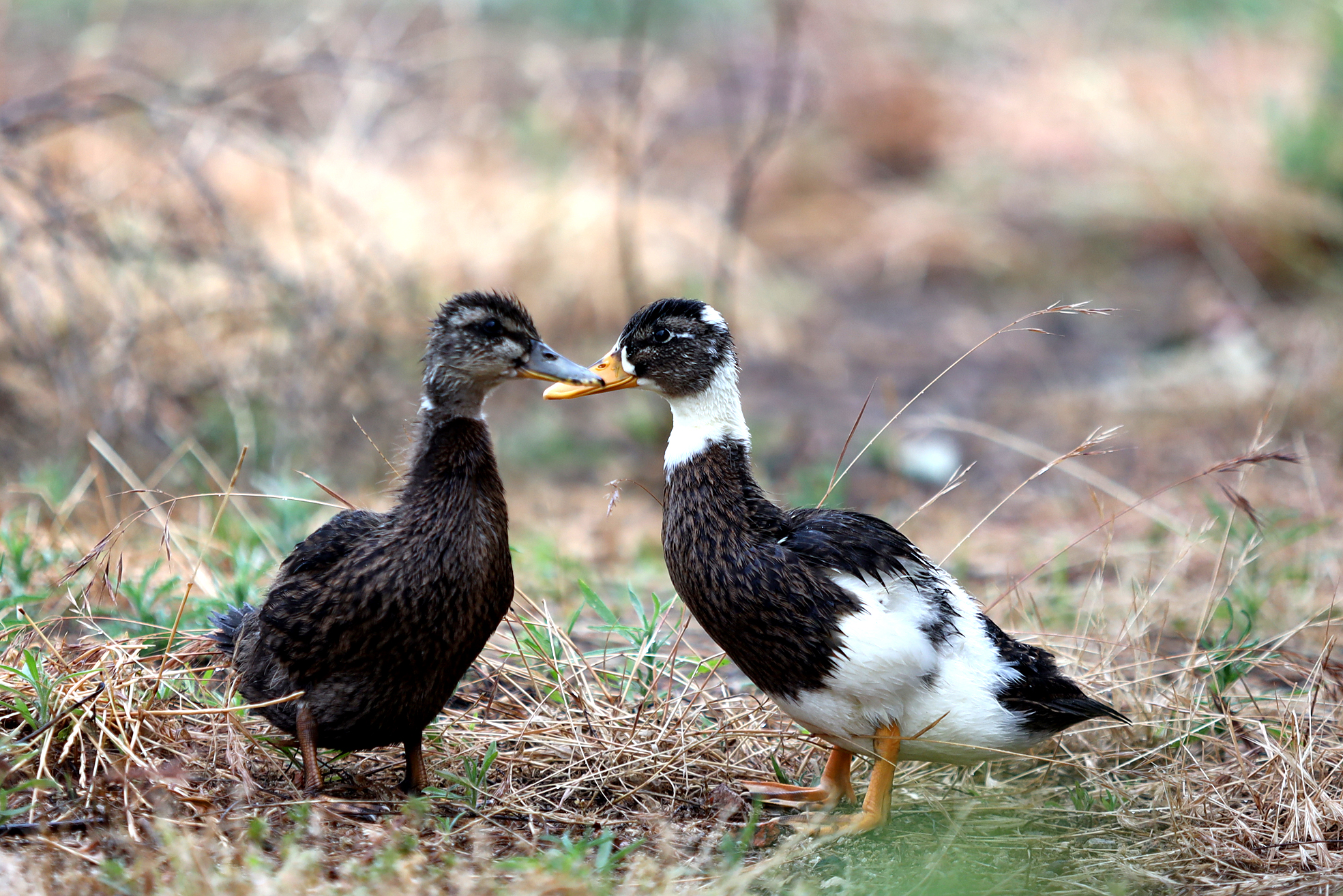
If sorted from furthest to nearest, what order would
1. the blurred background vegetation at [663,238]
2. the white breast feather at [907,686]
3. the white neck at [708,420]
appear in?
the blurred background vegetation at [663,238]
the white neck at [708,420]
the white breast feather at [907,686]

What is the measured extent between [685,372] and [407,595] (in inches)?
34.7

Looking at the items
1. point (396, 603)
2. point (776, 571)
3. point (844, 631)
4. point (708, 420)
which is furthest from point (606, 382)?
point (844, 631)

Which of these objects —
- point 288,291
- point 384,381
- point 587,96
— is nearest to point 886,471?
point 384,381

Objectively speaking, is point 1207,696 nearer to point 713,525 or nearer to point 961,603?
point 961,603

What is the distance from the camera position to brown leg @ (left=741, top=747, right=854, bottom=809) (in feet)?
10.1

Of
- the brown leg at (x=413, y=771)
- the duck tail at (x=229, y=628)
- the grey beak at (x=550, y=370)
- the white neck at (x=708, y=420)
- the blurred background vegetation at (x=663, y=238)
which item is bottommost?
the brown leg at (x=413, y=771)

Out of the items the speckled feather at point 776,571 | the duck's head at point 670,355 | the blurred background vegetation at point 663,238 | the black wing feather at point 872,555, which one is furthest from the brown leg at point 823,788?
the blurred background vegetation at point 663,238

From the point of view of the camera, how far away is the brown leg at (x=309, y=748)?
2871 millimetres

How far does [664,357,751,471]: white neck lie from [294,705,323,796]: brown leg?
3.42 feet

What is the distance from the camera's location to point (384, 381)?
21.9 ft

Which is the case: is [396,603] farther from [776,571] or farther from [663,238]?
[663,238]

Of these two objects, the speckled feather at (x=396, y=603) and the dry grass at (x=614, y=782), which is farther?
the speckled feather at (x=396, y=603)

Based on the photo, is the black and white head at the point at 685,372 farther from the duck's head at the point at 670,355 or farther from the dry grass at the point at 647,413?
the dry grass at the point at 647,413

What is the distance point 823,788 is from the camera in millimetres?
3135
